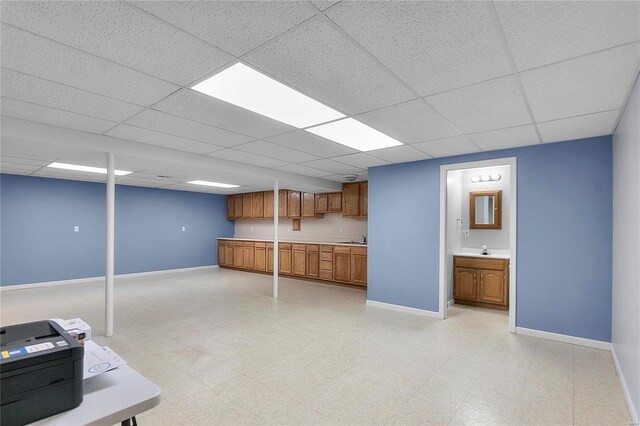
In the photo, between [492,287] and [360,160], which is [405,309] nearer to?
[492,287]

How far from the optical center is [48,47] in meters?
1.87

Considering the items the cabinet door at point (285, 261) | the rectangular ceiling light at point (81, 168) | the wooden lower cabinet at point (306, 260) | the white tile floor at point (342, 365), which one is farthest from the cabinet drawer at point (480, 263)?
the rectangular ceiling light at point (81, 168)

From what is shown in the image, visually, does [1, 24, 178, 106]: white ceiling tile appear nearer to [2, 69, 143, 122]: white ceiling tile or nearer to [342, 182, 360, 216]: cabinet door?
[2, 69, 143, 122]: white ceiling tile

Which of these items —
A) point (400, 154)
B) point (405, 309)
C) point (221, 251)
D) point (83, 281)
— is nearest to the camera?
point (400, 154)

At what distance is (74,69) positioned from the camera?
83.9 inches

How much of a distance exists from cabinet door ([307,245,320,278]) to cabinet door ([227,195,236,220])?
10.9 feet

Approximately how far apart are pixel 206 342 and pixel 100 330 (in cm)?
146

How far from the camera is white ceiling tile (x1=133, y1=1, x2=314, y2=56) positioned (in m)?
1.52

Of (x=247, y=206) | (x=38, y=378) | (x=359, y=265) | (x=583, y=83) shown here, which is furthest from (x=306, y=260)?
(x=38, y=378)

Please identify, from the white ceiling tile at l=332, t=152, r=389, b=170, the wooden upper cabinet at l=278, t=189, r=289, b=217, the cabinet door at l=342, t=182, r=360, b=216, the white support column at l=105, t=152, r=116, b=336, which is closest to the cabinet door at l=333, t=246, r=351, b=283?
the cabinet door at l=342, t=182, r=360, b=216

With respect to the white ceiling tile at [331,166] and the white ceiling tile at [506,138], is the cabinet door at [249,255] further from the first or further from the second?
the white ceiling tile at [506,138]

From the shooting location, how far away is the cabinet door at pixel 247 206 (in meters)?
9.23

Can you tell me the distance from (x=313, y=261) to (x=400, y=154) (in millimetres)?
3807

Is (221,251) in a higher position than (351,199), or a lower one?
lower
